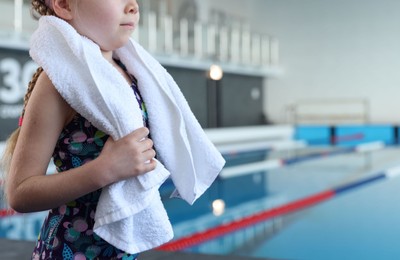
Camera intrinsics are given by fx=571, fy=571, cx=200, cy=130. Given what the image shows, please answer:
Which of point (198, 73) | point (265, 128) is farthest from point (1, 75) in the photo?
point (265, 128)

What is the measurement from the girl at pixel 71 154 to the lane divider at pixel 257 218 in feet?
6.30

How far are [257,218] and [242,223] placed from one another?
20cm

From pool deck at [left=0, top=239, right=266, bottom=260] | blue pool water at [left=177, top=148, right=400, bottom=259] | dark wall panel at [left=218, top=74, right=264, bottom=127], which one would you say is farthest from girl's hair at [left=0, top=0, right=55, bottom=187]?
dark wall panel at [left=218, top=74, right=264, bottom=127]

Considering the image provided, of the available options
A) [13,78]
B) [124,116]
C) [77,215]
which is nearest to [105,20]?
[124,116]

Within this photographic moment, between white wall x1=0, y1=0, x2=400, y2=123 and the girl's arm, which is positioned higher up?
white wall x1=0, y1=0, x2=400, y2=123

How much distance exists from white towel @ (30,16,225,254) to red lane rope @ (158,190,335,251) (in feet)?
6.52

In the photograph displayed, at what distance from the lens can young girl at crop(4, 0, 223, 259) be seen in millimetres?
784

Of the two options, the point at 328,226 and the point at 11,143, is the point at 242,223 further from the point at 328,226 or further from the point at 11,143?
the point at 11,143

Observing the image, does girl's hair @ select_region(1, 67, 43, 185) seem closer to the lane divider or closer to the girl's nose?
the girl's nose

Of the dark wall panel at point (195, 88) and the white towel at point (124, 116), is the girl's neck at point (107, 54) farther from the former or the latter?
the dark wall panel at point (195, 88)

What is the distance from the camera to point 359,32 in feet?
49.1

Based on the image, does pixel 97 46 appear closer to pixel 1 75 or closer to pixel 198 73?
pixel 1 75

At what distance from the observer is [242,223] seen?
3.75 meters

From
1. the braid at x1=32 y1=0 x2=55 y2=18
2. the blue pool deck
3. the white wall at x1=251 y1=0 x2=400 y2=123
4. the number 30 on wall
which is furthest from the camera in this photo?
the white wall at x1=251 y1=0 x2=400 y2=123
